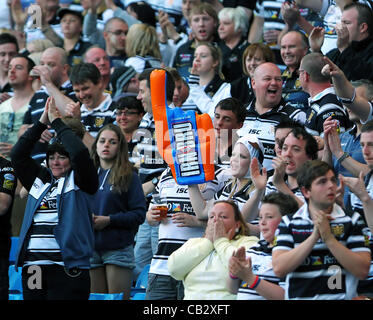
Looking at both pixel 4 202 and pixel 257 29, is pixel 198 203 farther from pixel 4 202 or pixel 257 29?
pixel 257 29

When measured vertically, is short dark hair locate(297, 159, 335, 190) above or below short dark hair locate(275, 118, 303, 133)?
below

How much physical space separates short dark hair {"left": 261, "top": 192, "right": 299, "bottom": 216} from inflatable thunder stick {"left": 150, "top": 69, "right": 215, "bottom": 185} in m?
0.86

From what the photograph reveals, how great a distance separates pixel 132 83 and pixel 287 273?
515cm

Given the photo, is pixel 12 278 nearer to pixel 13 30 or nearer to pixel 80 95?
pixel 80 95

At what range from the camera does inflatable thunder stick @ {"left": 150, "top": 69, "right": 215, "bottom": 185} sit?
658 cm

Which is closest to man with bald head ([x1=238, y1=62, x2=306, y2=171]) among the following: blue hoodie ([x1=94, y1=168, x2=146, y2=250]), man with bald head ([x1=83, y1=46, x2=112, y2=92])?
blue hoodie ([x1=94, y1=168, x2=146, y2=250])

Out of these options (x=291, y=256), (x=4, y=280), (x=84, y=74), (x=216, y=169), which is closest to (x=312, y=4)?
(x=84, y=74)

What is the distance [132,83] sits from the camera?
10.1m

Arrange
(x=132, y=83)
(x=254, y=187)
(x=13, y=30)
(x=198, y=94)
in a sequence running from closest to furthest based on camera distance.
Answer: (x=254, y=187) < (x=198, y=94) < (x=132, y=83) < (x=13, y=30)

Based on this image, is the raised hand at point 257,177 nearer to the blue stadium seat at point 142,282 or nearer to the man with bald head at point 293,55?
the blue stadium seat at point 142,282

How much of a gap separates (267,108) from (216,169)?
88 cm

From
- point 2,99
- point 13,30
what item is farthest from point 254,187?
point 13,30

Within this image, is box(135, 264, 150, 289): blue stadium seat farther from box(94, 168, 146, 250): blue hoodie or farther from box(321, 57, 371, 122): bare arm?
box(321, 57, 371, 122): bare arm

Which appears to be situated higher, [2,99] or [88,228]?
[2,99]
